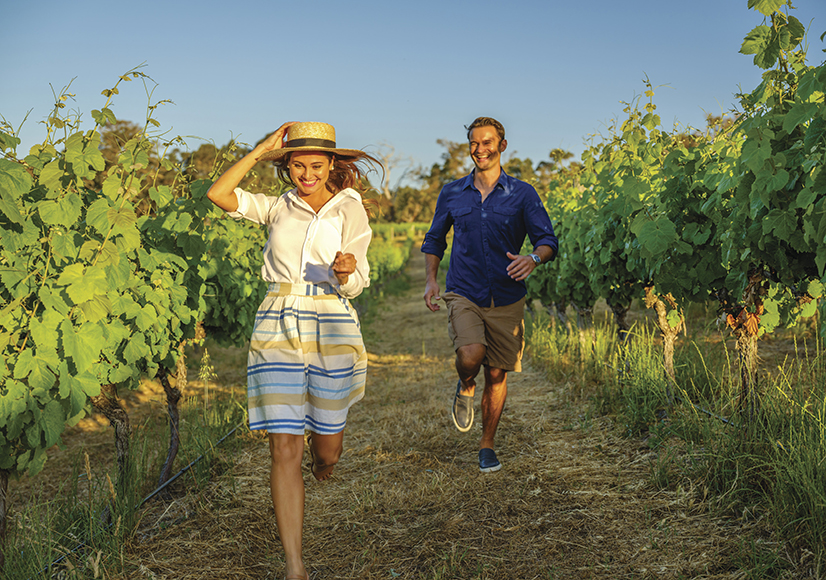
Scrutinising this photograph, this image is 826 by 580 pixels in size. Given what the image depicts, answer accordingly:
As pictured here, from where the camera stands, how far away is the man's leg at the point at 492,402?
381cm

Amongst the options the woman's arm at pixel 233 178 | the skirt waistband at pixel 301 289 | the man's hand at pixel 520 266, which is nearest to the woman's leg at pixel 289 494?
the skirt waistband at pixel 301 289

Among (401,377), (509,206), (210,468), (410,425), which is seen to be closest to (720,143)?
(509,206)

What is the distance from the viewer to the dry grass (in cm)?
264

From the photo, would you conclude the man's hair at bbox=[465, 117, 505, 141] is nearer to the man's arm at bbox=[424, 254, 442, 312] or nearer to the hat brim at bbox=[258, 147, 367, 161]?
the man's arm at bbox=[424, 254, 442, 312]

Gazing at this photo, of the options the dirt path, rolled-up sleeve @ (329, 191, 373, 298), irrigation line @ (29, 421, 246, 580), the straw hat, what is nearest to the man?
the dirt path

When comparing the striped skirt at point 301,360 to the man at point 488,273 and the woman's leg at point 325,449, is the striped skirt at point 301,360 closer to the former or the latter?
the woman's leg at point 325,449

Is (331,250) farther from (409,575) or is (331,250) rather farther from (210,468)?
(210,468)

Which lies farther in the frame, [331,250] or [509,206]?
[509,206]

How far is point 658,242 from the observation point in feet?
10.5

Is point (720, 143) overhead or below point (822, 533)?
overhead

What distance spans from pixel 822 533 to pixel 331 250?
2.22 m

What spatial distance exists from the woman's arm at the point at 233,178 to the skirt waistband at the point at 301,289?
394 mm

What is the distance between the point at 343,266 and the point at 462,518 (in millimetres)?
1454

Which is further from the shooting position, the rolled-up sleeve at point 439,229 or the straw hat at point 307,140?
the rolled-up sleeve at point 439,229
